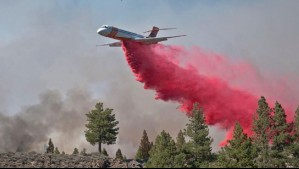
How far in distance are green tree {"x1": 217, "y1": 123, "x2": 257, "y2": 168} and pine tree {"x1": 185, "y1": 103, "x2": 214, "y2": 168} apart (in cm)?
507

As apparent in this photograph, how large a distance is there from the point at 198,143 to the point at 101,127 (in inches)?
1273

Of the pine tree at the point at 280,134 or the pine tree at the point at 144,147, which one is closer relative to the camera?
the pine tree at the point at 280,134

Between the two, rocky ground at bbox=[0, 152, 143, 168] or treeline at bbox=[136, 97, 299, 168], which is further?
rocky ground at bbox=[0, 152, 143, 168]

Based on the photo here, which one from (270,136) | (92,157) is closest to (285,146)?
(270,136)

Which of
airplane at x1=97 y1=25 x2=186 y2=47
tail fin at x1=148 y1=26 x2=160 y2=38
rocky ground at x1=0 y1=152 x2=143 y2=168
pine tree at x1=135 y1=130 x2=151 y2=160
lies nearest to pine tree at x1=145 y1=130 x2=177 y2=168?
rocky ground at x1=0 y1=152 x2=143 y2=168

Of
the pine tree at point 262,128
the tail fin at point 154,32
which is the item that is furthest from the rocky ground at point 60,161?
the tail fin at point 154,32

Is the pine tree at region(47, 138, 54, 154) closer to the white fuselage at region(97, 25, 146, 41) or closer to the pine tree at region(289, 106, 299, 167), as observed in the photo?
the white fuselage at region(97, 25, 146, 41)

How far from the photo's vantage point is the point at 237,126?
251ft

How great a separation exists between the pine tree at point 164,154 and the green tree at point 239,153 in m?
7.48

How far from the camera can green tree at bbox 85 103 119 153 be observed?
107 metres

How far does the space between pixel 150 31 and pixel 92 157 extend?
37900mm

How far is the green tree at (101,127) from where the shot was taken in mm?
106938

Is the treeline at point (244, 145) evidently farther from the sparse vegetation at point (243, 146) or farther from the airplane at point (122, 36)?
the airplane at point (122, 36)

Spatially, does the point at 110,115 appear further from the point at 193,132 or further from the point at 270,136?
the point at 270,136
